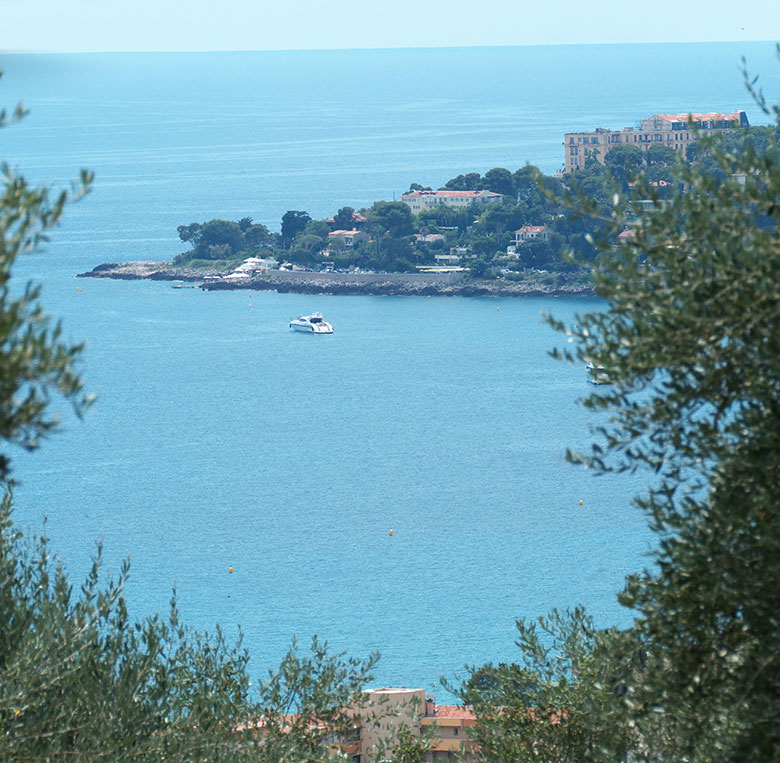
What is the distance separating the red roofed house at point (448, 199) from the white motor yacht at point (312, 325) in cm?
1819

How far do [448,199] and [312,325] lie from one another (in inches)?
839

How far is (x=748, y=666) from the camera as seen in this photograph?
4055 mm

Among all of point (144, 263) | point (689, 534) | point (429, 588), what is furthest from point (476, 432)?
point (689, 534)

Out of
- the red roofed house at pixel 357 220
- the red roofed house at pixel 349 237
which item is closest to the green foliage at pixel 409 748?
the red roofed house at pixel 349 237

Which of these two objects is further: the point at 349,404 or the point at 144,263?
the point at 144,263

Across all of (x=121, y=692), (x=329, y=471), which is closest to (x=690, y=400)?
(x=121, y=692)

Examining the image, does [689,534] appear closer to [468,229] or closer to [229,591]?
[229,591]

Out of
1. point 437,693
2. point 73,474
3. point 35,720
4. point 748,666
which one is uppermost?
point 748,666

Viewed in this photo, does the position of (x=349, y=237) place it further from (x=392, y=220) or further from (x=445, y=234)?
(x=445, y=234)

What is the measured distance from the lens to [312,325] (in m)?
64.9

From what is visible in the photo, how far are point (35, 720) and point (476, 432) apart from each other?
43934mm

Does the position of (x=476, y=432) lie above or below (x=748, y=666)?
below

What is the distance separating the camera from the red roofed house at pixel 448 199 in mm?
81869

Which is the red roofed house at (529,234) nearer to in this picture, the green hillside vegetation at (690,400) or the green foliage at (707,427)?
the green hillside vegetation at (690,400)
